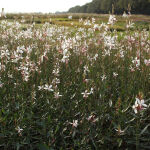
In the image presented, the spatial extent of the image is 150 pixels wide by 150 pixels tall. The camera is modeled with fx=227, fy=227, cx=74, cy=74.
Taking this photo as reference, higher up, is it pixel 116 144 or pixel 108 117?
pixel 108 117

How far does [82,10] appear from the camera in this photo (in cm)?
8856

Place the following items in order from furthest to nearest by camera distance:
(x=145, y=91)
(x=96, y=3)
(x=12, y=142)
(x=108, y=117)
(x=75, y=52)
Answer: (x=96, y=3), (x=75, y=52), (x=145, y=91), (x=108, y=117), (x=12, y=142)

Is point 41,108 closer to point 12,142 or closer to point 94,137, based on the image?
point 12,142

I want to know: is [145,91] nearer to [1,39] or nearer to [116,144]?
[116,144]

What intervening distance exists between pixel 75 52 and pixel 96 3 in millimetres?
70946

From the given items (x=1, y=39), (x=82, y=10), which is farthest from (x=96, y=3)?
(x=1, y=39)

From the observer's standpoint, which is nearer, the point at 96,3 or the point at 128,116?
the point at 128,116

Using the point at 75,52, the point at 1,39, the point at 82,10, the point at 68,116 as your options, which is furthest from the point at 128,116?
the point at 82,10

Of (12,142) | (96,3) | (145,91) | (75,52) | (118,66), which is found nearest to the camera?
(12,142)

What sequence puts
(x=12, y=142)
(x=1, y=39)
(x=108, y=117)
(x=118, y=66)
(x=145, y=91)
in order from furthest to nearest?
(x=1, y=39), (x=118, y=66), (x=145, y=91), (x=108, y=117), (x=12, y=142)

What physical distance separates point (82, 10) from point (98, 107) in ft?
295

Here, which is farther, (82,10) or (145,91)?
(82,10)

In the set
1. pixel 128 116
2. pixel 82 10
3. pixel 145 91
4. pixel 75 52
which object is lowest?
pixel 128 116

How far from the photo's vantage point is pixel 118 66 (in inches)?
149
